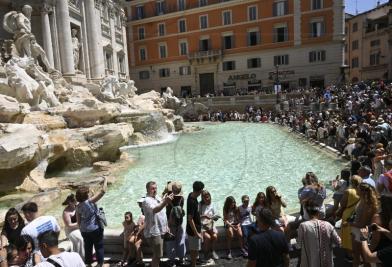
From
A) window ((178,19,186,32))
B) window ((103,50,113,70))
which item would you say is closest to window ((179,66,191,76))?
window ((178,19,186,32))

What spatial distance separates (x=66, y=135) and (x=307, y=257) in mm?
10147

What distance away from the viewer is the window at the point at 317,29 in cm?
3759

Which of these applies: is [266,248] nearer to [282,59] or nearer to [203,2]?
[282,59]

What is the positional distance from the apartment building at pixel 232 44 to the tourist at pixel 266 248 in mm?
34379

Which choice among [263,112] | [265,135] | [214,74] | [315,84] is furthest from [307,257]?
[214,74]

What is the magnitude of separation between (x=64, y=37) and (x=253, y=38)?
2258 cm

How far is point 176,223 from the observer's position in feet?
16.2

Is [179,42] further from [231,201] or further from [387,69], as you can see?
[231,201]

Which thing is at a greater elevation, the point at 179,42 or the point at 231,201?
the point at 179,42

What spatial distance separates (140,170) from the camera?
39.5ft

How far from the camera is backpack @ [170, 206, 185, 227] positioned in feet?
16.1

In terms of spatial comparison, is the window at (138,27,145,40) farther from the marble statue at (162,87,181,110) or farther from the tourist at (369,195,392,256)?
A: the tourist at (369,195,392,256)

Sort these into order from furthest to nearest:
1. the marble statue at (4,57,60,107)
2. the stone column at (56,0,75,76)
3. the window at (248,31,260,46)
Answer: the window at (248,31,260,46)
the stone column at (56,0,75,76)
the marble statue at (4,57,60,107)

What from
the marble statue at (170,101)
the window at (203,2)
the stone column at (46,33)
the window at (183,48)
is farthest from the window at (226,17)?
the stone column at (46,33)
